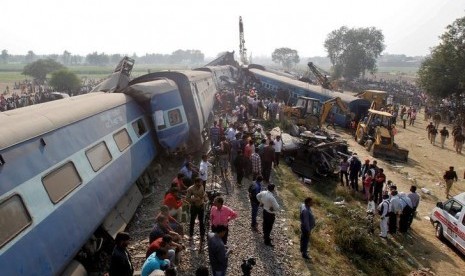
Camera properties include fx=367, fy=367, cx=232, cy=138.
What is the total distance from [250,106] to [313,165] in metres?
10.4

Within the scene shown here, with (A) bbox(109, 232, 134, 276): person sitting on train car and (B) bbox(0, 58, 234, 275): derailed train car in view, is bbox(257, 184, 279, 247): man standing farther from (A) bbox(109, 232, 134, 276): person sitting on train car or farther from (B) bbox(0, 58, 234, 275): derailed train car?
(A) bbox(109, 232, 134, 276): person sitting on train car

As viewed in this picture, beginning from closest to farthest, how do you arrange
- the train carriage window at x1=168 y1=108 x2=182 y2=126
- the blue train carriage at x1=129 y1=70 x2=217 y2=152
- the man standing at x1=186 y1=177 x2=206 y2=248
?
the man standing at x1=186 y1=177 x2=206 y2=248 < the blue train carriage at x1=129 y1=70 x2=217 y2=152 < the train carriage window at x1=168 y1=108 x2=182 y2=126

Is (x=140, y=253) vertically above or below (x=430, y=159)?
above

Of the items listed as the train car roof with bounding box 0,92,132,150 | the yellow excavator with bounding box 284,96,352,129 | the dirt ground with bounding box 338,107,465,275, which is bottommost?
the dirt ground with bounding box 338,107,465,275

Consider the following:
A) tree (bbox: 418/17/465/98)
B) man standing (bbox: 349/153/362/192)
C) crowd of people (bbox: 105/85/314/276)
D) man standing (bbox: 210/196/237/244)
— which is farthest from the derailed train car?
tree (bbox: 418/17/465/98)

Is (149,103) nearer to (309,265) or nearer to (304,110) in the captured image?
(309,265)

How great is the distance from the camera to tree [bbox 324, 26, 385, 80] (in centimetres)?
8494

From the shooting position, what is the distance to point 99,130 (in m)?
10.1

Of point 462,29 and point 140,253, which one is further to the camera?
point 462,29

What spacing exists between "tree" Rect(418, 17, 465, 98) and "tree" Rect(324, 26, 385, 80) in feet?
149

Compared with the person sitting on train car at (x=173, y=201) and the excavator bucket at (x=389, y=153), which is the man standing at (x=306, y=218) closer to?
the person sitting on train car at (x=173, y=201)

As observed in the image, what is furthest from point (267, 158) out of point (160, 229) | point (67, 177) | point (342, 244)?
point (67, 177)

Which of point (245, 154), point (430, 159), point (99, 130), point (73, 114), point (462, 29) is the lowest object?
point (430, 159)

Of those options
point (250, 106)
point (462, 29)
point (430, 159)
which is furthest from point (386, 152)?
point (462, 29)
